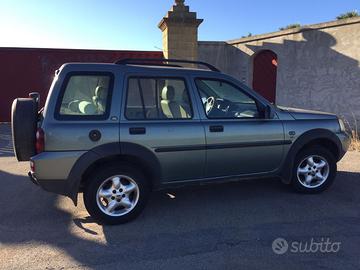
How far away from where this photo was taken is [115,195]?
14.9 ft

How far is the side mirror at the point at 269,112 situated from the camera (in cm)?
511

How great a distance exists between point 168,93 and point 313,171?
2.32 metres

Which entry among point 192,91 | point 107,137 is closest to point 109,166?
point 107,137

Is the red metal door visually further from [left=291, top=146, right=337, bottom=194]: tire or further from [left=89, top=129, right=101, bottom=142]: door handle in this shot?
[left=89, top=129, right=101, bottom=142]: door handle

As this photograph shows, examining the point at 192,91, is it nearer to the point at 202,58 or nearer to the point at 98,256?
the point at 98,256

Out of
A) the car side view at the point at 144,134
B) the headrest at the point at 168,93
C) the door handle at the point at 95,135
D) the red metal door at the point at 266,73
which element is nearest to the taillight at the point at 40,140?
the car side view at the point at 144,134

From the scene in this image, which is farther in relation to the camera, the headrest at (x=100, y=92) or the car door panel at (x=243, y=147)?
the car door panel at (x=243, y=147)

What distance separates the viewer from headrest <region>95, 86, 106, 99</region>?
14.7 ft

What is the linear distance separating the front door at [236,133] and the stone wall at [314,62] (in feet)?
19.1

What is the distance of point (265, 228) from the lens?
14.6ft

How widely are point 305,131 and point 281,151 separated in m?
0.43

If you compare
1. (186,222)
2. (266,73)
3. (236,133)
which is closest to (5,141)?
(186,222)

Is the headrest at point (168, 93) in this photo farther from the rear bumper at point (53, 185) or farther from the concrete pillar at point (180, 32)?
the concrete pillar at point (180, 32)

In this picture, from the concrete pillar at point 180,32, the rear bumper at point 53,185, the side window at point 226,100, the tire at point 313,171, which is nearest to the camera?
the rear bumper at point 53,185
